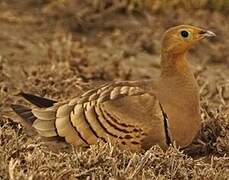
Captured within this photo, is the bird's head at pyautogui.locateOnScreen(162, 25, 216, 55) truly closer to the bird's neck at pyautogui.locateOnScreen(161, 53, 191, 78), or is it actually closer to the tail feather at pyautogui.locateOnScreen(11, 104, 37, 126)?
the bird's neck at pyautogui.locateOnScreen(161, 53, 191, 78)

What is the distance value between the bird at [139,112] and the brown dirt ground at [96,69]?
13 centimetres

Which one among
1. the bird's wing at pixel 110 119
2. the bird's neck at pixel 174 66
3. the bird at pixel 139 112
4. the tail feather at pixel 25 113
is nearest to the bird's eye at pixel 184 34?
the bird at pixel 139 112

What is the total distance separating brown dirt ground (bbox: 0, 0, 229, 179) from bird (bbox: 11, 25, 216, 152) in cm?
13

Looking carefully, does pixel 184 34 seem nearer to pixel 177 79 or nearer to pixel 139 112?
pixel 177 79

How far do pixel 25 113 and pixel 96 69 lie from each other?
1.78 m

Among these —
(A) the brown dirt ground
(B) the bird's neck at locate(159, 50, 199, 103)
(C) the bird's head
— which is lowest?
(A) the brown dirt ground

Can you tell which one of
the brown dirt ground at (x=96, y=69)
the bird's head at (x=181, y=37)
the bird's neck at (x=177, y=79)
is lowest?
the brown dirt ground at (x=96, y=69)

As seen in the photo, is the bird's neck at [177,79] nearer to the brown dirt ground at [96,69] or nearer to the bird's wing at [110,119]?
the bird's wing at [110,119]

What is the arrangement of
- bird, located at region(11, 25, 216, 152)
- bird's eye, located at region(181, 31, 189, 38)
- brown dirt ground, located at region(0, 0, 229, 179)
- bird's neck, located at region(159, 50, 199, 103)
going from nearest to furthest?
brown dirt ground, located at region(0, 0, 229, 179), bird, located at region(11, 25, 216, 152), bird's neck, located at region(159, 50, 199, 103), bird's eye, located at region(181, 31, 189, 38)

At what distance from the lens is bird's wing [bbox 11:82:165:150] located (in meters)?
4.98

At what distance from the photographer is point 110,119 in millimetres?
5066

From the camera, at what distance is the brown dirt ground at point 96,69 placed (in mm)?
4438

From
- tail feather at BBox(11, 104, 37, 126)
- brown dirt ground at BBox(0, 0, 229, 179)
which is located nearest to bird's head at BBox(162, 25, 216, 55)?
brown dirt ground at BBox(0, 0, 229, 179)

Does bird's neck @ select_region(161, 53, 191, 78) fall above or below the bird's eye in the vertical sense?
below
